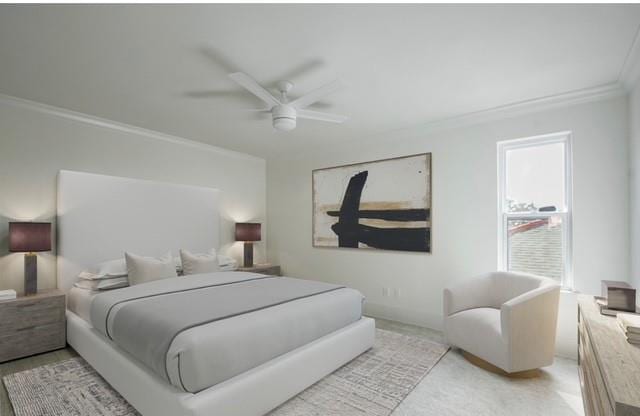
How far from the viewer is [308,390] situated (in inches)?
93.7

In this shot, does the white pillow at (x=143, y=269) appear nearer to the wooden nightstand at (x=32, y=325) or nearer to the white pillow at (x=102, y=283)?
the white pillow at (x=102, y=283)

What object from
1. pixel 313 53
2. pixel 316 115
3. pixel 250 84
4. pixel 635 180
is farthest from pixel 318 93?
pixel 635 180

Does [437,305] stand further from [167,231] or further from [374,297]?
[167,231]

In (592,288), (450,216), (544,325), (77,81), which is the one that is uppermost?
(77,81)

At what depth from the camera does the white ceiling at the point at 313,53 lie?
1.87 m

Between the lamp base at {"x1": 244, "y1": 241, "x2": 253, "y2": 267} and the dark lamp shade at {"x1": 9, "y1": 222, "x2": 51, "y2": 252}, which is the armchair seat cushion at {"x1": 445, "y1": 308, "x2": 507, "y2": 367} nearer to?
the lamp base at {"x1": 244, "y1": 241, "x2": 253, "y2": 267}

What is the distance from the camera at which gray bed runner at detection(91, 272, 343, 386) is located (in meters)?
1.97

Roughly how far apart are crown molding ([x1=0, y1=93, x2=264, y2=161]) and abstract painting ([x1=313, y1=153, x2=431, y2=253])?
6.10ft

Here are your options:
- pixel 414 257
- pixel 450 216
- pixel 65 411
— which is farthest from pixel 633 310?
pixel 65 411

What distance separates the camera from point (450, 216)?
375 centimetres

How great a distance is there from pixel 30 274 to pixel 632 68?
564 cm

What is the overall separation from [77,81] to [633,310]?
15.6 ft

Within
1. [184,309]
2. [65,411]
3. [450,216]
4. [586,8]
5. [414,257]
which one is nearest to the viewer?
[586,8]

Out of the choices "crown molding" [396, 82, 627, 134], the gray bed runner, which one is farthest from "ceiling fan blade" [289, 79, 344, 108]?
"crown molding" [396, 82, 627, 134]
